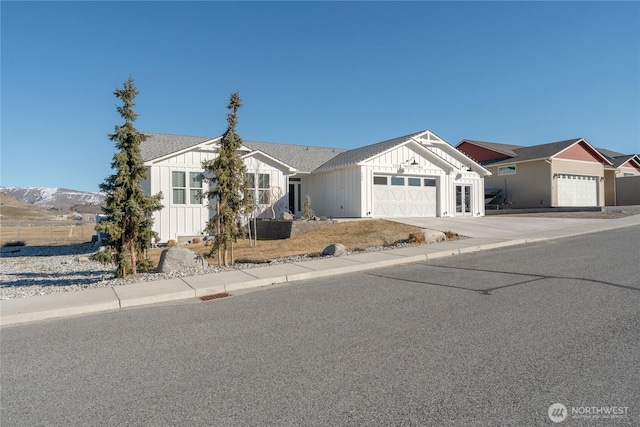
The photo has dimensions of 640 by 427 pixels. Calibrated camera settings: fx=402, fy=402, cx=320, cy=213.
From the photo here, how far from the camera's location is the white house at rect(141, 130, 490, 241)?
19.8 metres

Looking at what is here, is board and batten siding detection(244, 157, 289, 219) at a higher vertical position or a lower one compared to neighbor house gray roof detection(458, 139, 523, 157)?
lower

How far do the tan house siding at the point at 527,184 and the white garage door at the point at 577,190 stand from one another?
1667mm

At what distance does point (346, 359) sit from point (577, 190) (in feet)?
115

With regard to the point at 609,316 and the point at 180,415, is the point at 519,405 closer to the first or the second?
the point at 180,415

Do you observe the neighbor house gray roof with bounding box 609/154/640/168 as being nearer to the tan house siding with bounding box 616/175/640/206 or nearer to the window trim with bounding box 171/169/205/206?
the tan house siding with bounding box 616/175/640/206

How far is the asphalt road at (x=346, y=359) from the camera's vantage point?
11.0 ft

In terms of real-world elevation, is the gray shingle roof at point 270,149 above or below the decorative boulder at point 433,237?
above

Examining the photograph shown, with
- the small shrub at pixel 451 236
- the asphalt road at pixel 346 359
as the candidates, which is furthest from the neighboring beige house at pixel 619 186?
the asphalt road at pixel 346 359

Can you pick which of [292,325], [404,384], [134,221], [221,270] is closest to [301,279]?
[221,270]

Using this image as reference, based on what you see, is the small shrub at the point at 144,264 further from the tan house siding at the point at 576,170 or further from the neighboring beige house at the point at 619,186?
the neighboring beige house at the point at 619,186

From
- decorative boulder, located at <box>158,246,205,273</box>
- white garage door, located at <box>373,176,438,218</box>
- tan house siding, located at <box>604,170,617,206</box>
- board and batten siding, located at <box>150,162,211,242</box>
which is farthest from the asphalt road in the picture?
tan house siding, located at <box>604,170,617,206</box>

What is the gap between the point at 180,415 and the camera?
3350 millimetres

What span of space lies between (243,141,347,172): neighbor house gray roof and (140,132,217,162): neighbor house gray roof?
13.1 ft

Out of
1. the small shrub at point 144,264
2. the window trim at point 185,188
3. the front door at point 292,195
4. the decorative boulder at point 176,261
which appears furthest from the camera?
the front door at point 292,195
